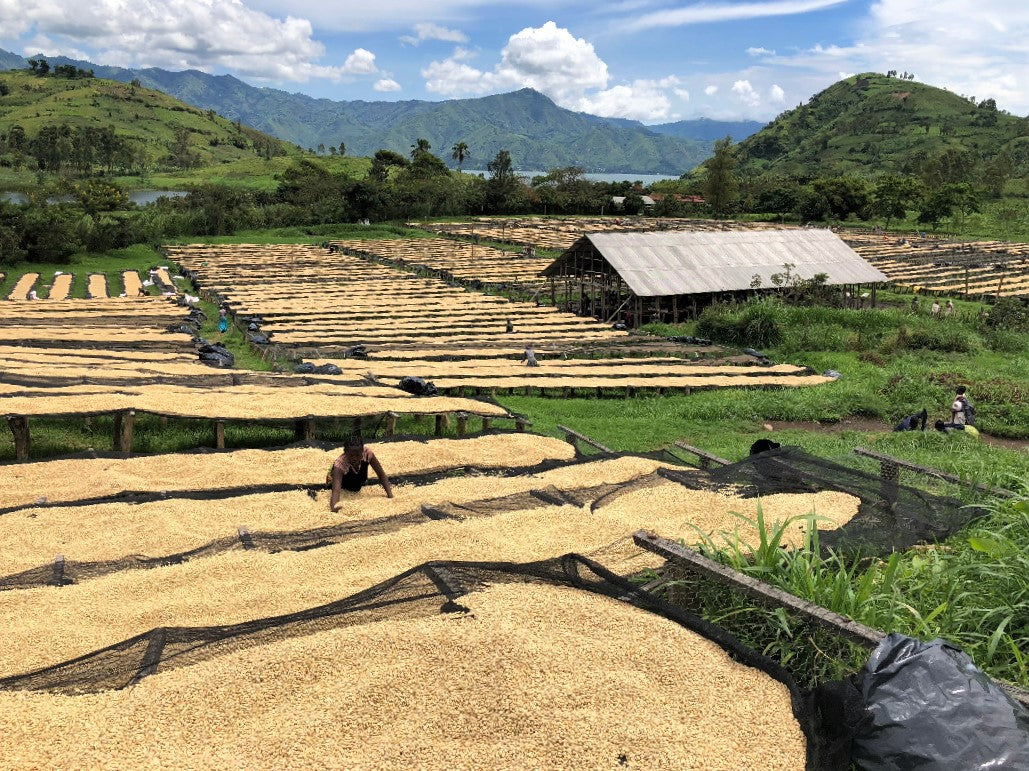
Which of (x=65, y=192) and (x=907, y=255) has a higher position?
(x=65, y=192)

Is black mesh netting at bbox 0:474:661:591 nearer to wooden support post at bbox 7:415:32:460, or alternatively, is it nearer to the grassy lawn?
wooden support post at bbox 7:415:32:460

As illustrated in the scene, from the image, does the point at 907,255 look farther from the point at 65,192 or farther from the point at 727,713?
the point at 65,192

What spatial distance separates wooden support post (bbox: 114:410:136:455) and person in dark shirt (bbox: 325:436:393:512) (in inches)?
159

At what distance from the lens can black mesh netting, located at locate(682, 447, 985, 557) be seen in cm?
684

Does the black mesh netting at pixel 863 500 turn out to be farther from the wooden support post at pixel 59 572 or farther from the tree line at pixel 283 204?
the tree line at pixel 283 204

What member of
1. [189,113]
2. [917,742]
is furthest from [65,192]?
[189,113]

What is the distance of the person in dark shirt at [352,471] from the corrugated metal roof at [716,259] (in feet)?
69.1

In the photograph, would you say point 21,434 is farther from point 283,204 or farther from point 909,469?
point 283,204

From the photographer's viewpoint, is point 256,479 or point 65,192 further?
point 65,192

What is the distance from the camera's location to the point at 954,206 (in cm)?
6750

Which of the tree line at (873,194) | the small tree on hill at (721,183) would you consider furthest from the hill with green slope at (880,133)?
the small tree on hill at (721,183)

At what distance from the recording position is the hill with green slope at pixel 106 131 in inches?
3541

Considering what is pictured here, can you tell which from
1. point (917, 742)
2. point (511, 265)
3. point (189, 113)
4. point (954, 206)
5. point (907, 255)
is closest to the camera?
point (917, 742)

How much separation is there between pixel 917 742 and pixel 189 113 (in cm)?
16630
